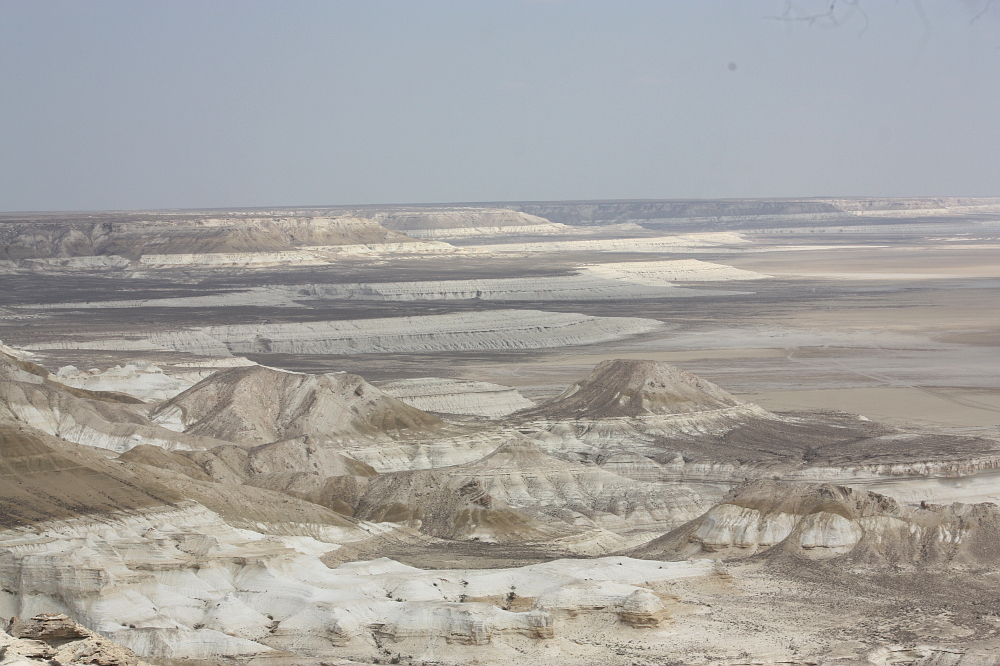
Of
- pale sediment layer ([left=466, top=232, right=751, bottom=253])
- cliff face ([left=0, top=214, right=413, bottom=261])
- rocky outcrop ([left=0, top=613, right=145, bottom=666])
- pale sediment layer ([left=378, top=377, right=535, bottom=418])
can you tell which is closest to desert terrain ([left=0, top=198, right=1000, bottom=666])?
rocky outcrop ([left=0, top=613, right=145, bottom=666])

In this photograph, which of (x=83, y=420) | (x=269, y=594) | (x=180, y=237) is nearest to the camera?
(x=269, y=594)

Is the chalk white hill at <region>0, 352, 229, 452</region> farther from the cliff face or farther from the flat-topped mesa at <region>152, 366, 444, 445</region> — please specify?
the cliff face

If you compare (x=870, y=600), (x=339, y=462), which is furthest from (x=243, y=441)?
(x=870, y=600)

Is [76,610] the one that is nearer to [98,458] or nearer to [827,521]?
[98,458]

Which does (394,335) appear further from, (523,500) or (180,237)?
(180,237)

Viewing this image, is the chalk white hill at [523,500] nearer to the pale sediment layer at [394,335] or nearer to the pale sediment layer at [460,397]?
the pale sediment layer at [460,397]

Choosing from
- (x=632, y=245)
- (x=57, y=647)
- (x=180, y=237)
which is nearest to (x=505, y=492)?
(x=57, y=647)

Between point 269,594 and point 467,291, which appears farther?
point 467,291
